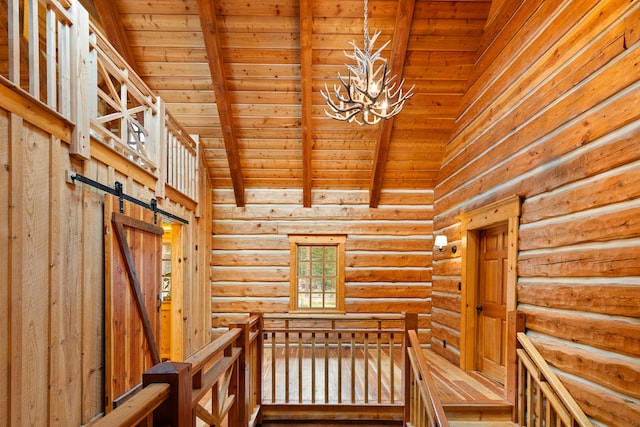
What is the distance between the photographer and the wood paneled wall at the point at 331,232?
21.0ft

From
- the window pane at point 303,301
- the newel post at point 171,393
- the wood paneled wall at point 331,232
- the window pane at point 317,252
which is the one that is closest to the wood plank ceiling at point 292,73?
the wood paneled wall at point 331,232

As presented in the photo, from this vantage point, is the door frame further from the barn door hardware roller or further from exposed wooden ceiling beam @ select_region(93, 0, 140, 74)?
exposed wooden ceiling beam @ select_region(93, 0, 140, 74)

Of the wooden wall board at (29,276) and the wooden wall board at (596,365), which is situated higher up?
the wooden wall board at (29,276)

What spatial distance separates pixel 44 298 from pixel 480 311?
4.63 m

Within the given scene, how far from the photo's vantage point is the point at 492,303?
14.8 feet

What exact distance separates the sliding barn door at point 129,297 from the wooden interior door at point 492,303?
3.87m

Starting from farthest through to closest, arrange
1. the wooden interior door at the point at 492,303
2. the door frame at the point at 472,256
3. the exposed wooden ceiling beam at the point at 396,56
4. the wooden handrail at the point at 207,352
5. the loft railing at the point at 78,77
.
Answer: the wooden interior door at the point at 492,303
the exposed wooden ceiling beam at the point at 396,56
the door frame at the point at 472,256
the loft railing at the point at 78,77
the wooden handrail at the point at 207,352

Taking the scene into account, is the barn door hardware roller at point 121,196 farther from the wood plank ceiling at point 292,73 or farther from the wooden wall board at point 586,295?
the wooden wall board at point 586,295

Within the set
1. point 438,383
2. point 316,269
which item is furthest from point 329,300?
point 438,383

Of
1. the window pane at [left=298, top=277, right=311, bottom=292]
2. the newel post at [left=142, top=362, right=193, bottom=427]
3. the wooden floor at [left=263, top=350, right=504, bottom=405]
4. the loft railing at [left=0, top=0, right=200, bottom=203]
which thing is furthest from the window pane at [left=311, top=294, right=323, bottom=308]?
the newel post at [left=142, top=362, right=193, bottom=427]

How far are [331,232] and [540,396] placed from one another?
398 centimetres

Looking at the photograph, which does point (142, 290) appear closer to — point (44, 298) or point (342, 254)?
point (44, 298)

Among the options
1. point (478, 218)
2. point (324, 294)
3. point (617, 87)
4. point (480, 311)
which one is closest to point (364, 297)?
point (324, 294)

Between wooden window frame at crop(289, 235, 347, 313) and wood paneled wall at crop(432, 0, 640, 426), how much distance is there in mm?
2817
